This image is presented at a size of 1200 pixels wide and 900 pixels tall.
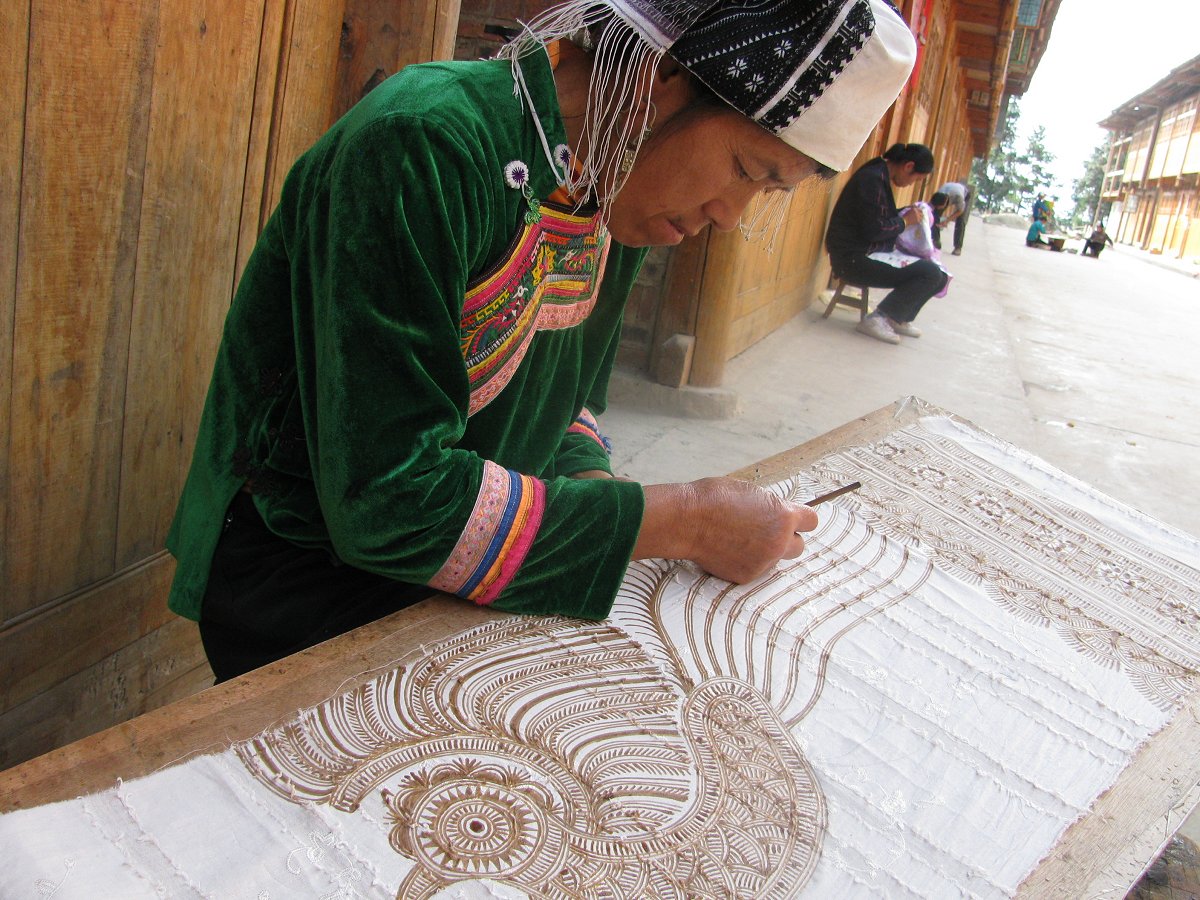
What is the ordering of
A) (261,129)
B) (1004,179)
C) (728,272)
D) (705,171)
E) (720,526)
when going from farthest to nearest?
(1004,179) → (728,272) → (261,129) → (720,526) → (705,171)

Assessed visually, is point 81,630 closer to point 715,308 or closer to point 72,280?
point 72,280

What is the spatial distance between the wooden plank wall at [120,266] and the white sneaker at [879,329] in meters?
5.55

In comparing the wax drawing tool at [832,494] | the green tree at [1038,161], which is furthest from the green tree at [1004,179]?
the wax drawing tool at [832,494]

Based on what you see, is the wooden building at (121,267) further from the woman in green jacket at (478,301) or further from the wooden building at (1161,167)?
the wooden building at (1161,167)

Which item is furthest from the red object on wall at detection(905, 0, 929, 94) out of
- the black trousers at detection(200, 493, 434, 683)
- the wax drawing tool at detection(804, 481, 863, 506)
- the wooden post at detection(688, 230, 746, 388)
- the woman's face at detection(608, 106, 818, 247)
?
the black trousers at detection(200, 493, 434, 683)

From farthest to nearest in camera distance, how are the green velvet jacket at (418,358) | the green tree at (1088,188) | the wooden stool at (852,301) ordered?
the green tree at (1088,188)
the wooden stool at (852,301)
the green velvet jacket at (418,358)

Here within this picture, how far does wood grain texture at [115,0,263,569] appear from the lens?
150 cm

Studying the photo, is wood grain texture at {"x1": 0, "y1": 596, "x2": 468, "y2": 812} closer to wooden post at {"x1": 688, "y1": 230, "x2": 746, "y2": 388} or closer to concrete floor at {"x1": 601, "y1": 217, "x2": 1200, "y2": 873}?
concrete floor at {"x1": 601, "y1": 217, "x2": 1200, "y2": 873}

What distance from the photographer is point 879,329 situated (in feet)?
23.0

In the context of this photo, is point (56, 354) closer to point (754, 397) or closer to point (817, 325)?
point (754, 397)

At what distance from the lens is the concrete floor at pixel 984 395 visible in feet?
13.6

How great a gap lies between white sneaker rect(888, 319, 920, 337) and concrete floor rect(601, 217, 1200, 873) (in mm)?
67

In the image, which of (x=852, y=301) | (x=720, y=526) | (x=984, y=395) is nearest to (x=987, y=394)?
(x=984, y=395)

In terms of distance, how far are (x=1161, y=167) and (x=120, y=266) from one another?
42.5 m
